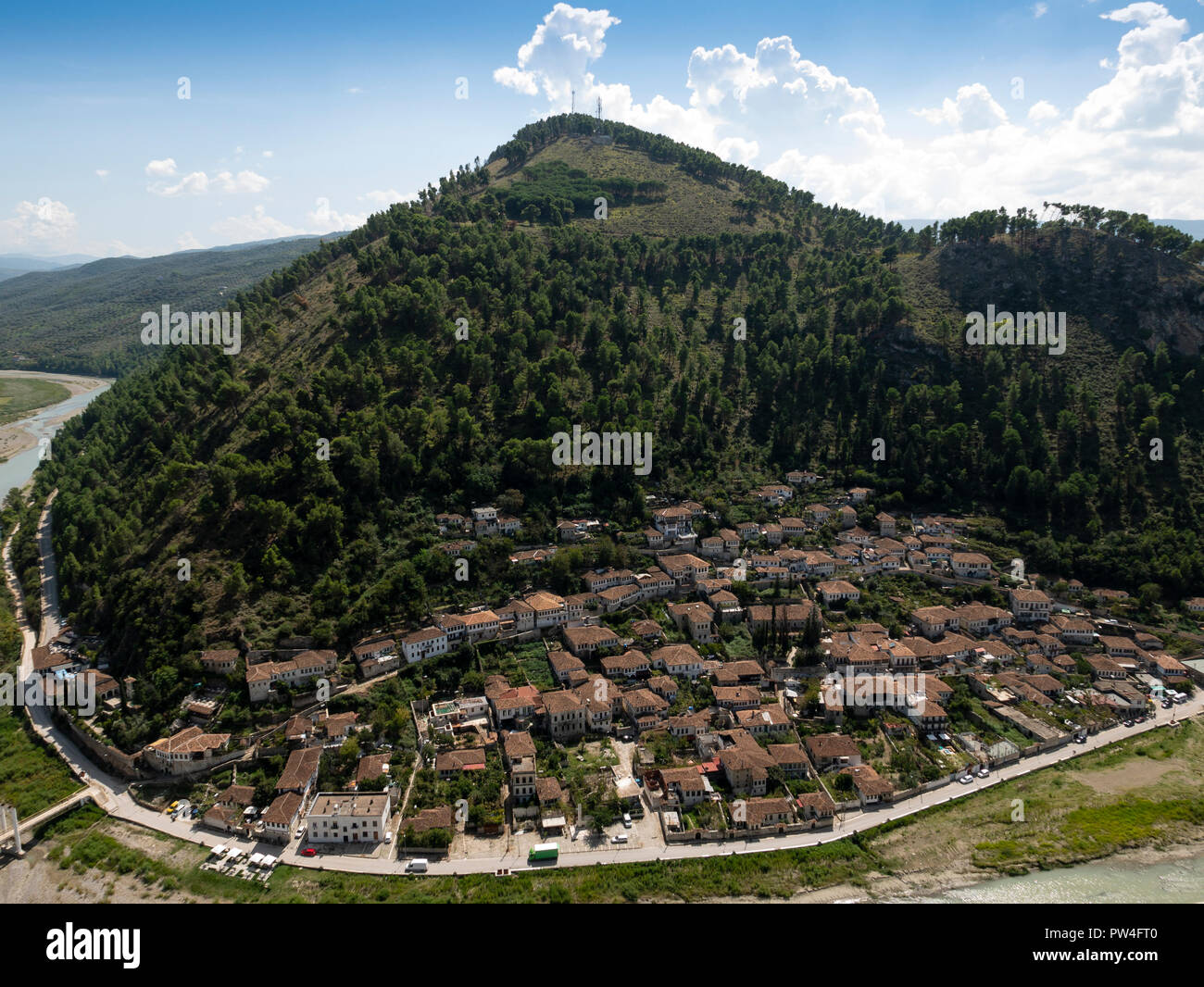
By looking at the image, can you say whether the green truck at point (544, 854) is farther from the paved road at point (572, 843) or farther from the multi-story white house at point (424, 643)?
the multi-story white house at point (424, 643)

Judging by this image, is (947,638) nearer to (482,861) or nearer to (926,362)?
(482,861)

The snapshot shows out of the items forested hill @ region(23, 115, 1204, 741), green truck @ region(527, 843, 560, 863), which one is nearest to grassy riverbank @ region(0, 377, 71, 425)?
forested hill @ region(23, 115, 1204, 741)

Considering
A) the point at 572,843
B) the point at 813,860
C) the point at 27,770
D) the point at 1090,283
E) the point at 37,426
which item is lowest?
the point at 813,860

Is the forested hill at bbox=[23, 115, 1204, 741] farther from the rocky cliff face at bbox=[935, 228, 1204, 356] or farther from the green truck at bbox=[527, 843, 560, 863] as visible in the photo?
the green truck at bbox=[527, 843, 560, 863]

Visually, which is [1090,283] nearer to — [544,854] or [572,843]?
[572,843]

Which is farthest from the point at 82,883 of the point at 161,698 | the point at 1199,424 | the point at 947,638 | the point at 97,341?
the point at 97,341

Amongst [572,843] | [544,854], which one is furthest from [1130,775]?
[544,854]
